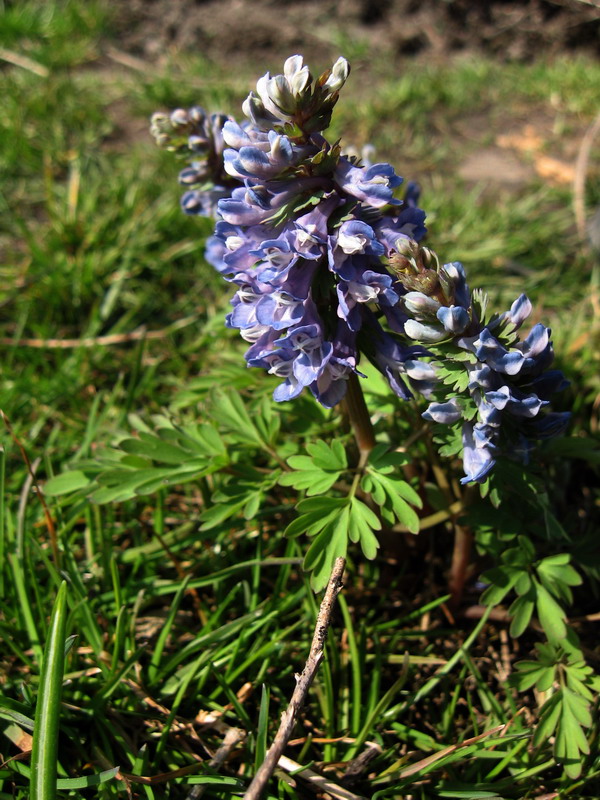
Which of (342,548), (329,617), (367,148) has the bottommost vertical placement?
(329,617)

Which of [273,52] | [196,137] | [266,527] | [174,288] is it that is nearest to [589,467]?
[266,527]

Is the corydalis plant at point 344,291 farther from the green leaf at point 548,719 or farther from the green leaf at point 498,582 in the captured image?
the green leaf at point 548,719

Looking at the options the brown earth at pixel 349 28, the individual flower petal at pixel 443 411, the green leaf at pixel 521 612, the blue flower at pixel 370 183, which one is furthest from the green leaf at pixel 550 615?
the brown earth at pixel 349 28

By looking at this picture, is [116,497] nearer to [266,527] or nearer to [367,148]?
[266,527]

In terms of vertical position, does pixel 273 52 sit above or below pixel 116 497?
above

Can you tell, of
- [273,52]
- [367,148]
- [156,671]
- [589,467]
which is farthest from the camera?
[273,52]

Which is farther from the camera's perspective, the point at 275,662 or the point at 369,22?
the point at 369,22

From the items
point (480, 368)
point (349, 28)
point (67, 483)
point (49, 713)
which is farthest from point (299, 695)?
point (349, 28)
